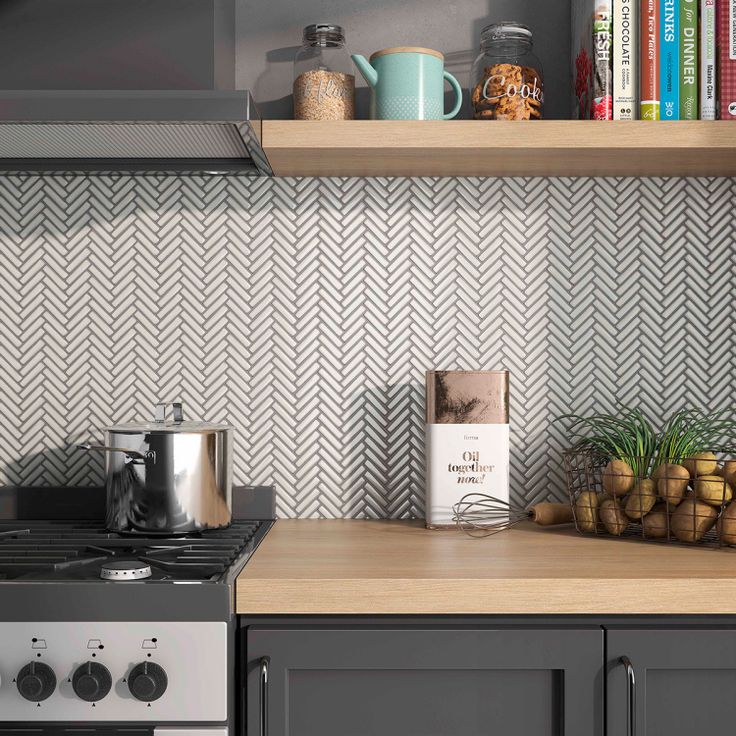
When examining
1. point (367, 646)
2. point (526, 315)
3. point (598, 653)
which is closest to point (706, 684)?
point (598, 653)

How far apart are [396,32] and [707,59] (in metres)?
0.63

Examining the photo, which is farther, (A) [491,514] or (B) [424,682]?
(A) [491,514]

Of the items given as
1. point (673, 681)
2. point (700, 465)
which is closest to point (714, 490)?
point (700, 465)

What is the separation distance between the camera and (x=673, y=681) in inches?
45.3

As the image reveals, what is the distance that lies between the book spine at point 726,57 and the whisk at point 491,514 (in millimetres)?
787

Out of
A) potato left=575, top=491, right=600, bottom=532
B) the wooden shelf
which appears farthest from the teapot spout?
potato left=575, top=491, right=600, bottom=532

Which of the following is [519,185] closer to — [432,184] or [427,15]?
[432,184]

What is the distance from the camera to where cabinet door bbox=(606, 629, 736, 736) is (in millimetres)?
1139

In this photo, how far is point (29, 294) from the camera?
1738mm

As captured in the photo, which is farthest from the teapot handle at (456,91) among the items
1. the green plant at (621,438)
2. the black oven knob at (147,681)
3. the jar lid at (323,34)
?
the black oven knob at (147,681)

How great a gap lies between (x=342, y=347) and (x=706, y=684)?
0.93 meters

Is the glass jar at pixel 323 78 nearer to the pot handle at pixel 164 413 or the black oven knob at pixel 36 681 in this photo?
the pot handle at pixel 164 413

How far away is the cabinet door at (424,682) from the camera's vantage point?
1.14 m

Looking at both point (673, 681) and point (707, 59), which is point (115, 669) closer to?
point (673, 681)
